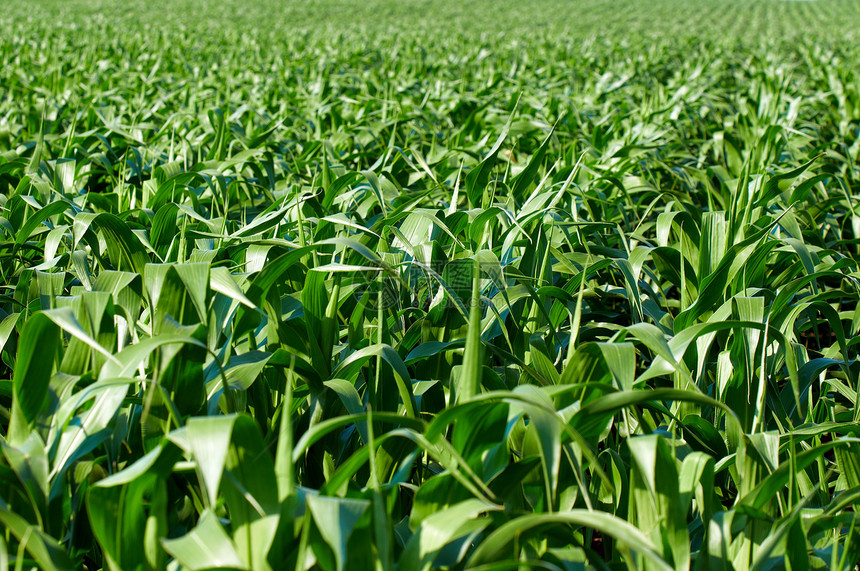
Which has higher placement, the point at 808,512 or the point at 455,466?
the point at 455,466

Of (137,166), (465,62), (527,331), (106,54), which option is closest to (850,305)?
(527,331)

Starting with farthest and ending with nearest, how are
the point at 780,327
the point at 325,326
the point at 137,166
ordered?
the point at 137,166 < the point at 780,327 < the point at 325,326

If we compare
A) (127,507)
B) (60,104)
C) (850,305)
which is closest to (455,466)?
(127,507)

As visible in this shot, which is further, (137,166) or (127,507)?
(137,166)

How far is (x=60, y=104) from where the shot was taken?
13.1ft

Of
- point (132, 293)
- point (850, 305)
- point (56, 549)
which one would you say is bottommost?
point (850, 305)

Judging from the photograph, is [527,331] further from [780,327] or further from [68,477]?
[68,477]

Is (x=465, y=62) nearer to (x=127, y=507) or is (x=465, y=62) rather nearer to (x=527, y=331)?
(x=527, y=331)

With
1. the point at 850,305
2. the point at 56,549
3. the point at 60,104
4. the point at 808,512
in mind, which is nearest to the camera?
the point at 56,549

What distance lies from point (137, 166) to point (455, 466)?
2293mm

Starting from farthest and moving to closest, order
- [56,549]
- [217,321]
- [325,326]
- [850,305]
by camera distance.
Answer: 1. [850,305]
2. [325,326]
3. [217,321]
4. [56,549]

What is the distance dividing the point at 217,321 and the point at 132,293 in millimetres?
262

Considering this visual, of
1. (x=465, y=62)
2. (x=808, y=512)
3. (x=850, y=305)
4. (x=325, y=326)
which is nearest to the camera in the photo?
(x=808, y=512)

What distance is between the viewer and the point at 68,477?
1.02 m
